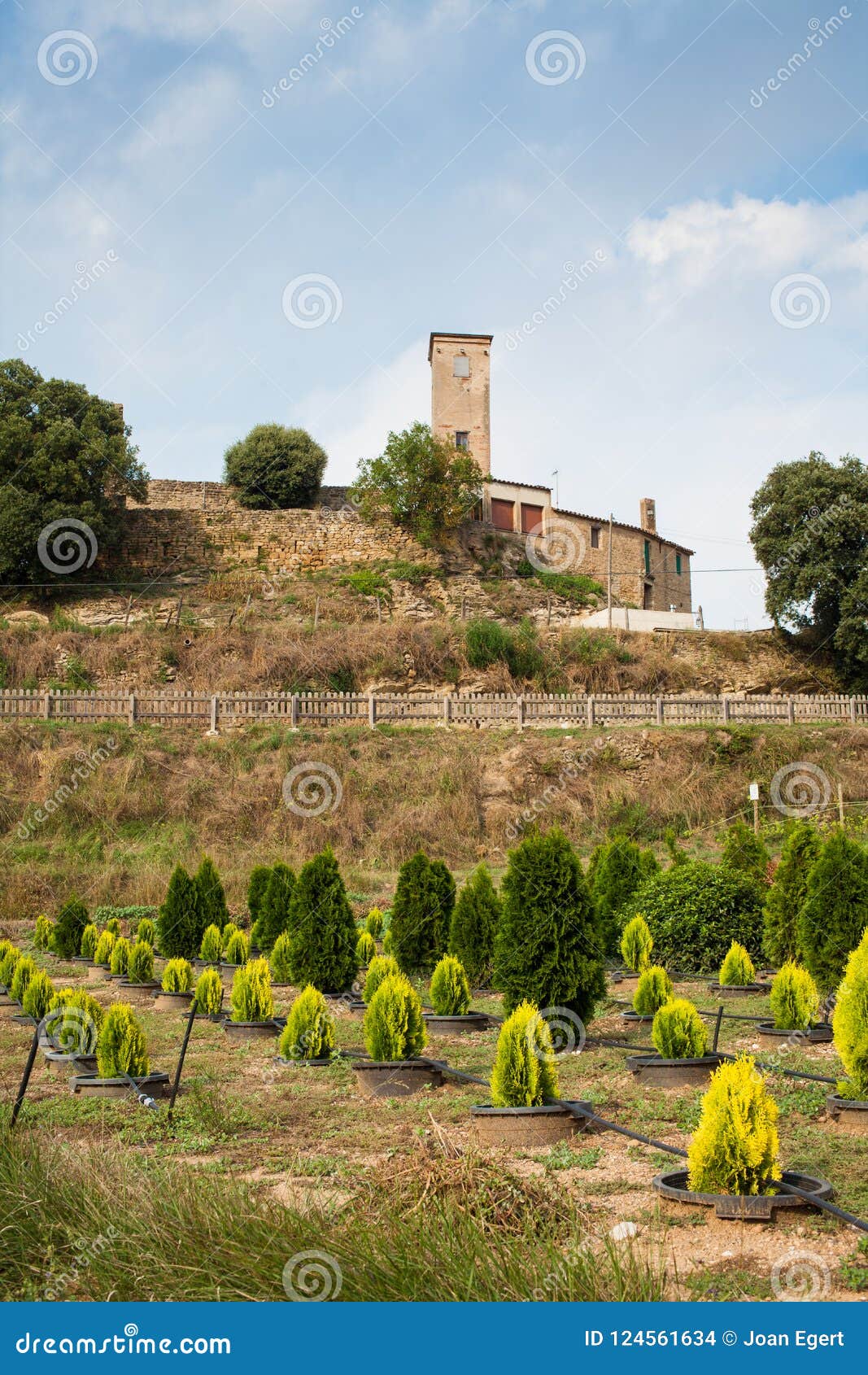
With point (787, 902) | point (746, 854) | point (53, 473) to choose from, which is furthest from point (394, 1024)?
point (53, 473)

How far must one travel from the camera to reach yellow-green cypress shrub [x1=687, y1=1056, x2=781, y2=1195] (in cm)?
429

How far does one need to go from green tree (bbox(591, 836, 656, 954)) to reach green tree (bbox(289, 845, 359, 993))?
3587mm

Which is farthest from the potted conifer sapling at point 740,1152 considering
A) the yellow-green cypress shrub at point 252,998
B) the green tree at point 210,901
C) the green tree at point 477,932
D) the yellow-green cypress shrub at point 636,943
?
the green tree at point 210,901

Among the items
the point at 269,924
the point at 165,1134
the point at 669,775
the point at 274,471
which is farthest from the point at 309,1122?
the point at 274,471

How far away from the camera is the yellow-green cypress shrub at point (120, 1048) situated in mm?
6691

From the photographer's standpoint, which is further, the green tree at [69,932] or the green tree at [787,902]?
the green tree at [69,932]

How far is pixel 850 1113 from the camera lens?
5.73 metres

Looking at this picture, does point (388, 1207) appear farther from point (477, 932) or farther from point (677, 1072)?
point (477, 932)

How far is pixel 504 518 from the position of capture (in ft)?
125

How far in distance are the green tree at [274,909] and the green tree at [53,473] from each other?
18.8 m

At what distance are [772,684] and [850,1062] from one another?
90.4ft

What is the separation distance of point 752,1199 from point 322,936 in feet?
21.8

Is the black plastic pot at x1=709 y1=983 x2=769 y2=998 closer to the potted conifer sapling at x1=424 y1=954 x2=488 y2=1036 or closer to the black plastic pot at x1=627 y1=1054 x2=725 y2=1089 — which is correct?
the potted conifer sapling at x1=424 y1=954 x2=488 y2=1036

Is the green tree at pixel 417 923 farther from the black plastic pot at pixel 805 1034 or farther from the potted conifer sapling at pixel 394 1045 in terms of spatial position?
the potted conifer sapling at pixel 394 1045
